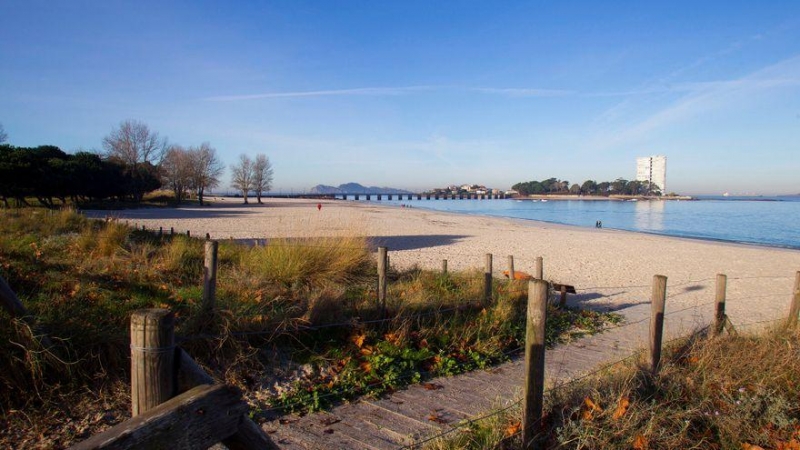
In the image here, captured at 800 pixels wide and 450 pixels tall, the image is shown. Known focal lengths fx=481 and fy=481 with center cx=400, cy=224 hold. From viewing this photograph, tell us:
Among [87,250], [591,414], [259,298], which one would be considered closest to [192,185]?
[87,250]

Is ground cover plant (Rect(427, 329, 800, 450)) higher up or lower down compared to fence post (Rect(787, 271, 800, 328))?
lower down

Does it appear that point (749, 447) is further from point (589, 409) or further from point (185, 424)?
point (185, 424)

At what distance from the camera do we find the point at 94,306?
516 cm

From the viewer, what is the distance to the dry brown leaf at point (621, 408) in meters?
3.42

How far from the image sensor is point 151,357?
1.68 metres

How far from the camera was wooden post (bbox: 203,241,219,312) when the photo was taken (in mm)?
5156

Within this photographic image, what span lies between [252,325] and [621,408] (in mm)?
3660

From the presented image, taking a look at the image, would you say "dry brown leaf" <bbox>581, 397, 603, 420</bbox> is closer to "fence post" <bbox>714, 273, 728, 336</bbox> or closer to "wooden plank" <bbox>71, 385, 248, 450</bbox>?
"wooden plank" <bbox>71, 385, 248, 450</bbox>

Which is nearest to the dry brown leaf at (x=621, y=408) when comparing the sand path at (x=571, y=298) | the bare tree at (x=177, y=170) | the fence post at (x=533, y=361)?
the fence post at (x=533, y=361)

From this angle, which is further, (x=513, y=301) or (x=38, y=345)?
(x=513, y=301)

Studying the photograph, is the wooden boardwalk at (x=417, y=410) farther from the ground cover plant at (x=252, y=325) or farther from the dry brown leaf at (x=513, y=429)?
the dry brown leaf at (x=513, y=429)

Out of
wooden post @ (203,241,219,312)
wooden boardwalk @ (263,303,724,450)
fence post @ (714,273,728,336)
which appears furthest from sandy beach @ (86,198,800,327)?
wooden post @ (203,241,219,312)

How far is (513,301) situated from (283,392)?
431 centimetres

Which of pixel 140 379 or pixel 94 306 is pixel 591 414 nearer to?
pixel 140 379
